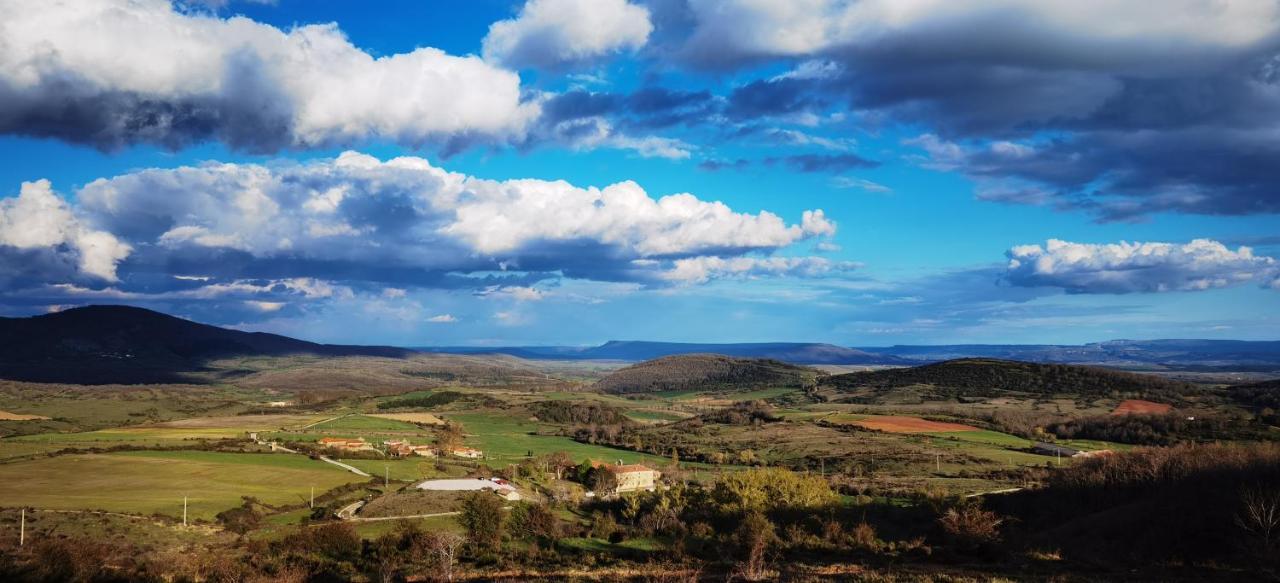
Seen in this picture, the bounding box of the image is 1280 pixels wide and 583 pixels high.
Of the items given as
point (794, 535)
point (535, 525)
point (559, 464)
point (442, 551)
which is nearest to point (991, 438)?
point (559, 464)

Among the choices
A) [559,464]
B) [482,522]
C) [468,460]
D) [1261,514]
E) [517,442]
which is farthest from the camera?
[517,442]

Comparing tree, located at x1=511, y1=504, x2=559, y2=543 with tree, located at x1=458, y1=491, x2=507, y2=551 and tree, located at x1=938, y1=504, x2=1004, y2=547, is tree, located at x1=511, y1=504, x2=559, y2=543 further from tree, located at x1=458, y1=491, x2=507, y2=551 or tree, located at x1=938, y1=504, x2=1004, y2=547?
tree, located at x1=938, y1=504, x2=1004, y2=547

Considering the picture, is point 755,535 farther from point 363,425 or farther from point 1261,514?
point 363,425

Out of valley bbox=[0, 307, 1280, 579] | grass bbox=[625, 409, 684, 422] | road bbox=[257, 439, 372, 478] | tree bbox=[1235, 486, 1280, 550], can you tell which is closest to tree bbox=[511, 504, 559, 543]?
valley bbox=[0, 307, 1280, 579]

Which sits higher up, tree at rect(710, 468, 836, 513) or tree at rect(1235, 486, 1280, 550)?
tree at rect(1235, 486, 1280, 550)

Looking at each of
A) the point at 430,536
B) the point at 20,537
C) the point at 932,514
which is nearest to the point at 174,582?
the point at 430,536

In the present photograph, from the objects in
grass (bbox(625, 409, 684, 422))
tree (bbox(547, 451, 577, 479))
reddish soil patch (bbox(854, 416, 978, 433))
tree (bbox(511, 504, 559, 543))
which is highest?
tree (bbox(511, 504, 559, 543))

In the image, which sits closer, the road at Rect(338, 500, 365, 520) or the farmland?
the farmland
